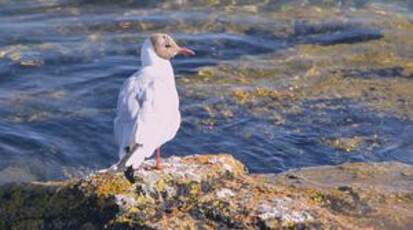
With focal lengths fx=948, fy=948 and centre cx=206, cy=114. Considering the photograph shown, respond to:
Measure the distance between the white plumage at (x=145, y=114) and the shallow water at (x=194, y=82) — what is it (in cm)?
209

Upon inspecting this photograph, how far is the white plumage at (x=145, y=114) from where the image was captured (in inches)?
223

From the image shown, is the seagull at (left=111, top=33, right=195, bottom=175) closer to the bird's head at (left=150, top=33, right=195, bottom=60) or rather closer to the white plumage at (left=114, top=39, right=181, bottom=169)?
the white plumage at (left=114, top=39, right=181, bottom=169)

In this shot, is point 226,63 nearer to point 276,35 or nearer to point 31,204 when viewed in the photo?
point 276,35

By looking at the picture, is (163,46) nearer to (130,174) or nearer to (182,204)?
(130,174)

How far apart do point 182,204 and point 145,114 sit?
0.86 m

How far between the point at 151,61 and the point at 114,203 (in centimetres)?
206

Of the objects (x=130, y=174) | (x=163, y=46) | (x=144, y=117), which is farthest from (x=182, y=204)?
(x=163, y=46)

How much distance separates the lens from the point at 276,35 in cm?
1195

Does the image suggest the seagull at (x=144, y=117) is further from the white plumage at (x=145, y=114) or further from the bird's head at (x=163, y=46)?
the bird's head at (x=163, y=46)

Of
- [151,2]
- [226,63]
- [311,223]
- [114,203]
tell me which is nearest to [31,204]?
[114,203]

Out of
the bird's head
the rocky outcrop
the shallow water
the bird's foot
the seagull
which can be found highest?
the bird's head

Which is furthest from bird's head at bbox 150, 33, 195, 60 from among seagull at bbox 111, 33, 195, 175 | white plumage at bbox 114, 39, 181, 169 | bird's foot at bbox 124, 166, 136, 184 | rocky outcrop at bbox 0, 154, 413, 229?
bird's foot at bbox 124, 166, 136, 184

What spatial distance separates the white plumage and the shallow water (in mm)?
2088

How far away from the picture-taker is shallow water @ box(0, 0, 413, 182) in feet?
28.3
